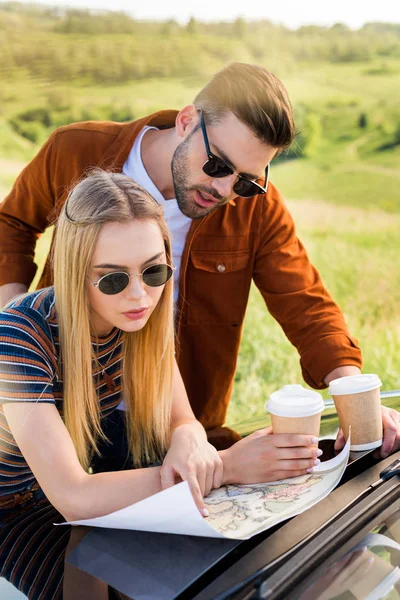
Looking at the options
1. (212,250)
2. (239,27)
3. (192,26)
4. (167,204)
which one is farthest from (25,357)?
(239,27)

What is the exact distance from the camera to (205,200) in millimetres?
2143

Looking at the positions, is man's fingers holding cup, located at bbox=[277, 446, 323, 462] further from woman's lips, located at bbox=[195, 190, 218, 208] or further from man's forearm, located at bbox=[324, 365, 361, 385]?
woman's lips, located at bbox=[195, 190, 218, 208]

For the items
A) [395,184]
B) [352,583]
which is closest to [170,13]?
[395,184]

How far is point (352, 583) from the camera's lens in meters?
1.13

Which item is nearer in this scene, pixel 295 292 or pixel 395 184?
pixel 295 292

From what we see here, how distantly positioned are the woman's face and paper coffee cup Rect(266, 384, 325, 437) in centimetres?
34

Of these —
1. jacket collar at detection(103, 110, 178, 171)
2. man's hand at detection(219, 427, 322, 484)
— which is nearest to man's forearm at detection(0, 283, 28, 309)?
jacket collar at detection(103, 110, 178, 171)

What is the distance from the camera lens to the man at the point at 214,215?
203 cm

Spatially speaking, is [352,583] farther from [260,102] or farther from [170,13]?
[170,13]

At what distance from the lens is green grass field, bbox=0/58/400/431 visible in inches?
246

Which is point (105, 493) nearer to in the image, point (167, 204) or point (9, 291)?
point (9, 291)

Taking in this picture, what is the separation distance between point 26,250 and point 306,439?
4.11 ft

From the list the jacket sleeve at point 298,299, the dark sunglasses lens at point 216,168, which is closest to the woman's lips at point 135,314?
the dark sunglasses lens at point 216,168

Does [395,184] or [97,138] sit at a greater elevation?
[97,138]
